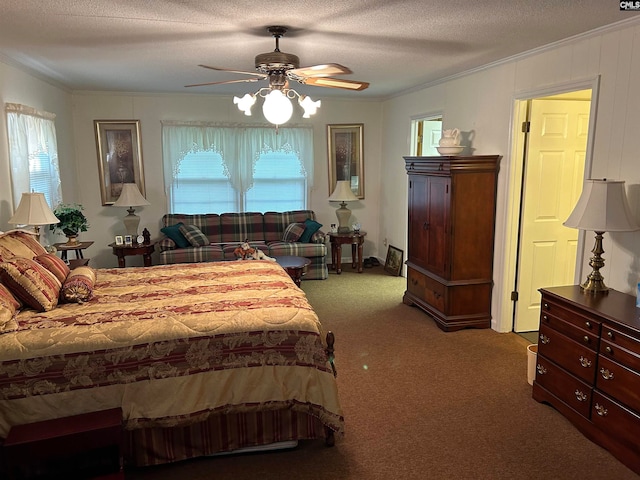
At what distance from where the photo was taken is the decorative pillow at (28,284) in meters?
2.72

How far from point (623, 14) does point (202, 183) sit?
533 cm

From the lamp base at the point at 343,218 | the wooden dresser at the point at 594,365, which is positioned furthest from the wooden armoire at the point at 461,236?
the lamp base at the point at 343,218

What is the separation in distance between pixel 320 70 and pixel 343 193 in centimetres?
385

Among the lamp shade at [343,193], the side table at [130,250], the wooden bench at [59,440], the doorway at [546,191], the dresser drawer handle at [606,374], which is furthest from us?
the lamp shade at [343,193]

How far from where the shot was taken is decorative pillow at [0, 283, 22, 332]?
245 cm

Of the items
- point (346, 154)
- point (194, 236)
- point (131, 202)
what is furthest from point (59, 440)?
point (346, 154)

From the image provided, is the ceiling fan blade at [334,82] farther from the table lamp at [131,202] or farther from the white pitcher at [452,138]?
the table lamp at [131,202]

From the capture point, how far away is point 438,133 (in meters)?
6.22

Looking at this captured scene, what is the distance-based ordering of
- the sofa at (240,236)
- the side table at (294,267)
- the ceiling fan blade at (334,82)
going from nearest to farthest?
the ceiling fan blade at (334,82) → the side table at (294,267) → the sofa at (240,236)

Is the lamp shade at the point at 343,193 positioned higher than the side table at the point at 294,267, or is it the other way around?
the lamp shade at the point at 343,193

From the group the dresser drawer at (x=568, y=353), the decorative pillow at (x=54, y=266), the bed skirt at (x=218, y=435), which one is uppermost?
the decorative pillow at (x=54, y=266)

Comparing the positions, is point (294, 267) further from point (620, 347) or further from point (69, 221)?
point (620, 347)

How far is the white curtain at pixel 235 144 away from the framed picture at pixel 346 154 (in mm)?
326

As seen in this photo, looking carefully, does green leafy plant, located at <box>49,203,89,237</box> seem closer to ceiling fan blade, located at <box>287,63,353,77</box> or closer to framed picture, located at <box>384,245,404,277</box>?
ceiling fan blade, located at <box>287,63,353,77</box>
